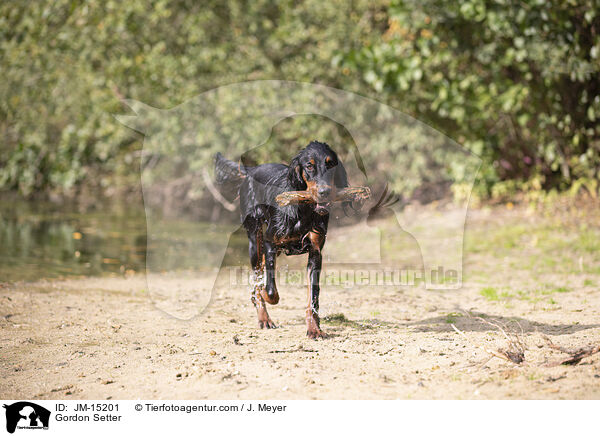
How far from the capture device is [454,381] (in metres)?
4.02

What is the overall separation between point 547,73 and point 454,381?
8027 mm

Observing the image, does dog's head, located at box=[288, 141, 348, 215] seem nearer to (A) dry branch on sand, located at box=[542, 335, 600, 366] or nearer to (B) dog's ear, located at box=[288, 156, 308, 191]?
(B) dog's ear, located at box=[288, 156, 308, 191]

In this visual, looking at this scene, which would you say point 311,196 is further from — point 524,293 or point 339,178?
point 524,293

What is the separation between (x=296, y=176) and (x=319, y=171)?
0.93 ft

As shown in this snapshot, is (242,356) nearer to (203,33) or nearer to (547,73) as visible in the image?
Result: (547,73)

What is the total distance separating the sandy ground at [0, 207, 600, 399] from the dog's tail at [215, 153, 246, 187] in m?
1.36

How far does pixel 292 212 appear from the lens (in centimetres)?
502

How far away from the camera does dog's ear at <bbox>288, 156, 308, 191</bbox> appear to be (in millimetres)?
4902

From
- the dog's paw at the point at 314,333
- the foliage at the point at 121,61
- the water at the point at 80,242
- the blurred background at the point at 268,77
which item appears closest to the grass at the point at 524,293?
the dog's paw at the point at 314,333

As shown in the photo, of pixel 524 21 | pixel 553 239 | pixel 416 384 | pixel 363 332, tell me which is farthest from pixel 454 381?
pixel 524 21
